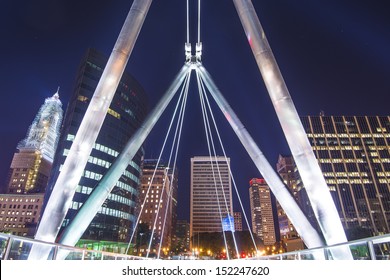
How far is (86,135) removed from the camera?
935 centimetres

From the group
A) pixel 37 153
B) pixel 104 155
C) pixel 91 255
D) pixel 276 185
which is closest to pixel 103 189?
pixel 91 255

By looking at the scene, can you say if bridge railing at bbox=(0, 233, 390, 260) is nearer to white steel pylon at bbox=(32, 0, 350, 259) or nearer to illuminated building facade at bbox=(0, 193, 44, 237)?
white steel pylon at bbox=(32, 0, 350, 259)

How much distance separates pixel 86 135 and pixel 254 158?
773cm

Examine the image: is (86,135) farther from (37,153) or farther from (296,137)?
(37,153)

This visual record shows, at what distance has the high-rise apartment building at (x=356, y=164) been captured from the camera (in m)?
94.2

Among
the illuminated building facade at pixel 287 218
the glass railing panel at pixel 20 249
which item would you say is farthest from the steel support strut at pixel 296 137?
the illuminated building facade at pixel 287 218

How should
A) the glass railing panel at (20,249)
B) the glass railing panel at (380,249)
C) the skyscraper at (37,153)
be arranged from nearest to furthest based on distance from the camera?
the glass railing panel at (380,249)
the glass railing panel at (20,249)
the skyscraper at (37,153)

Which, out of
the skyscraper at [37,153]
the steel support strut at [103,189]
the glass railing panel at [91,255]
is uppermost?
the skyscraper at [37,153]

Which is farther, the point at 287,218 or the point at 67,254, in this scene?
the point at 287,218

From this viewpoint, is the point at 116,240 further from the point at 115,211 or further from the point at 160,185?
the point at 160,185

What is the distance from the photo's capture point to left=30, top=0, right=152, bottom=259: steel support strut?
8.33 m

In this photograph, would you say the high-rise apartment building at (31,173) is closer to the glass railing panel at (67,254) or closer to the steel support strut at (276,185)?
the steel support strut at (276,185)

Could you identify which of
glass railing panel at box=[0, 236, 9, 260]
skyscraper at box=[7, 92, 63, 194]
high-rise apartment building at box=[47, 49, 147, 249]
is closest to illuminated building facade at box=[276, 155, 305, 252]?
high-rise apartment building at box=[47, 49, 147, 249]
